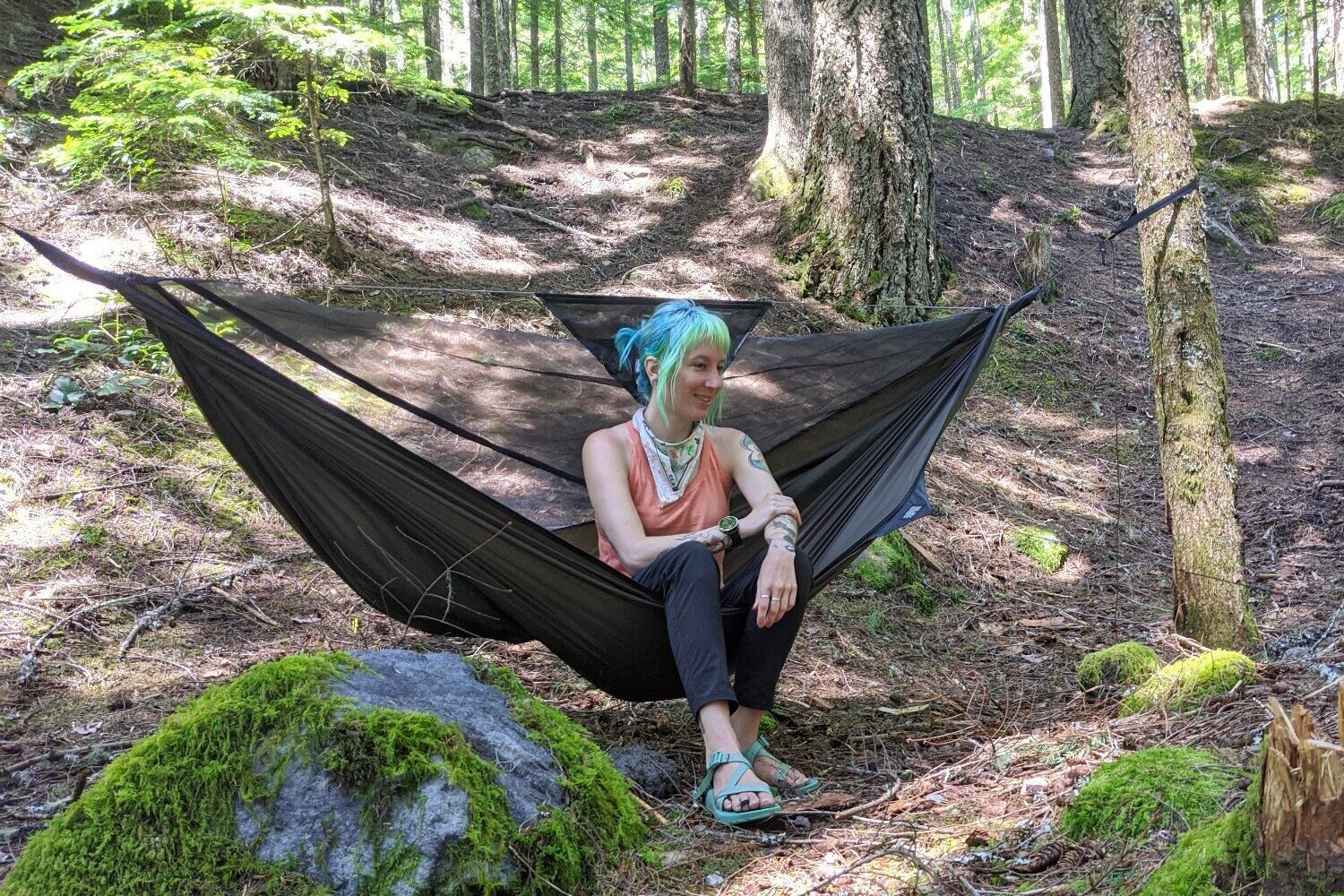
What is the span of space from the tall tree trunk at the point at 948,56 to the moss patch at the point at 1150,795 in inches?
804

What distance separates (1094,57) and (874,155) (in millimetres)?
4786

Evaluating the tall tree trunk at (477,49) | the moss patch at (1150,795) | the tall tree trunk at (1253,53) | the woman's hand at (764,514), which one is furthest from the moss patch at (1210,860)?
the tall tree trunk at (1253,53)

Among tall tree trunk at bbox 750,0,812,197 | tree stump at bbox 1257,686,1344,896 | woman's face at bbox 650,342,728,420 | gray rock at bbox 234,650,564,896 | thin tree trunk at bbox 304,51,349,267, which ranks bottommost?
gray rock at bbox 234,650,564,896

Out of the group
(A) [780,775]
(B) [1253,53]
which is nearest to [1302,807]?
(A) [780,775]

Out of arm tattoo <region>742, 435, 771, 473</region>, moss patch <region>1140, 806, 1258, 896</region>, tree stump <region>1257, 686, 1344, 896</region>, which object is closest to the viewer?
tree stump <region>1257, 686, 1344, 896</region>

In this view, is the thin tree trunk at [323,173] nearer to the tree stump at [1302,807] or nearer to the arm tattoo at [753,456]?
the arm tattoo at [753,456]

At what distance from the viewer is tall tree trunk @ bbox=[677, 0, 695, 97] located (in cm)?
856

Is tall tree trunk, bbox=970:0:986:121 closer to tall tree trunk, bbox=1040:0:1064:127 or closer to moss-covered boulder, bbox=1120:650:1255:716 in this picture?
tall tree trunk, bbox=1040:0:1064:127

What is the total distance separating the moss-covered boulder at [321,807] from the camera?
1.39m

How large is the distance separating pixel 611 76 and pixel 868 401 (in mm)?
22866

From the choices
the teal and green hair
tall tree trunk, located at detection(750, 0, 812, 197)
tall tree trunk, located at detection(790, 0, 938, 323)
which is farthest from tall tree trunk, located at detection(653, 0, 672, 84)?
the teal and green hair

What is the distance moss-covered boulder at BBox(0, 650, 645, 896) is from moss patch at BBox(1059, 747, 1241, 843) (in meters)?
0.77

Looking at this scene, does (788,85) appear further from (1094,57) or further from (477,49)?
(477,49)

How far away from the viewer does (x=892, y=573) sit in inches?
133
